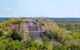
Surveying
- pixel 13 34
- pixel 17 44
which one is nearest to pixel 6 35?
pixel 13 34

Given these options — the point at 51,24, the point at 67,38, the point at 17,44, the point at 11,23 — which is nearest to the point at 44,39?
the point at 67,38

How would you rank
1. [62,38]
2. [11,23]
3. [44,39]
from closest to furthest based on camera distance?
[44,39]
[62,38]
[11,23]

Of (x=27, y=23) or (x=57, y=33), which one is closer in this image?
(x=57, y=33)

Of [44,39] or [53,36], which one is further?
[53,36]

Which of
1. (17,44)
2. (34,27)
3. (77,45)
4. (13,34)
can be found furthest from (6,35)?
(77,45)

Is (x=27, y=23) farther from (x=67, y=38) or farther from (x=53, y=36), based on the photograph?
(x=67, y=38)

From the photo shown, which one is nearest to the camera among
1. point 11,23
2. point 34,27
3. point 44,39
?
point 44,39

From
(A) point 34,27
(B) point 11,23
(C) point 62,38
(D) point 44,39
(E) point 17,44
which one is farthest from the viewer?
(B) point 11,23

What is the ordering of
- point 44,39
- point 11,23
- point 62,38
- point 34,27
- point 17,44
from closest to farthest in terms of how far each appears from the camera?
1. point 17,44
2. point 44,39
3. point 62,38
4. point 34,27
5. point 11,23

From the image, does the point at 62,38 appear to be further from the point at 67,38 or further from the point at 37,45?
the point at 37,45
